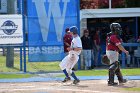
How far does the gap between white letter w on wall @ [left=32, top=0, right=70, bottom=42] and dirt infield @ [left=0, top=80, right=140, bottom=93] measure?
5378mm

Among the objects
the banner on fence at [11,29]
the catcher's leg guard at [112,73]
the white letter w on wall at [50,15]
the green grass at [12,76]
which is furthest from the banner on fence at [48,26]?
the catcher's leg guard at [112,73]

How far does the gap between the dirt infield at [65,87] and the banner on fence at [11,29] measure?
5.30 metres

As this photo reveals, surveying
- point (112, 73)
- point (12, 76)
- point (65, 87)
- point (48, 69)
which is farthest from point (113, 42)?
point (48, 69)

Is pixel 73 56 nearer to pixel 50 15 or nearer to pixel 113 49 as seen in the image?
pixel 113 49

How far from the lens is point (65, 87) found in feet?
47.0

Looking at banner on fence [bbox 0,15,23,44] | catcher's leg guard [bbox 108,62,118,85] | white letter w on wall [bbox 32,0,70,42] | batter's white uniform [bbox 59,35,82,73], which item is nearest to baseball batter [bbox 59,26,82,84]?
batter's white uniform [bbox 59,35,82,73]

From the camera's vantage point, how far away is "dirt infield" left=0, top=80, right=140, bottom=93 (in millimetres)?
13495

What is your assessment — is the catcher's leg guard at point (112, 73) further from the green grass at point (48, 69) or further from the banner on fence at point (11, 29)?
the banner on fence at point (11, 29)

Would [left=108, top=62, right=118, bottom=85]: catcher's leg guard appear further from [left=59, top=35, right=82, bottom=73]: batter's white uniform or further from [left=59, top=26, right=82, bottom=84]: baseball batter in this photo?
[left=59, top=35, right=82, bottom=73]: batter's white uniform

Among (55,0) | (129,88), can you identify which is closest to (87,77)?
(129,88)

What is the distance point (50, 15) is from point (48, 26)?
1.69ft

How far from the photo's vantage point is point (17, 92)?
13305 millimetres

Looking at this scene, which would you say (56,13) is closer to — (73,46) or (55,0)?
(55,0)

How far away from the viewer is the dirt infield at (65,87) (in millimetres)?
13495
